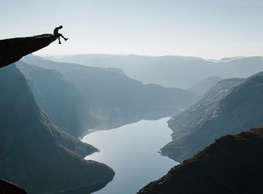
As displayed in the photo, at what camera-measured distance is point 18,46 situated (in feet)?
80.3

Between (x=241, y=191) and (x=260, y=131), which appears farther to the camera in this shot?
(x=260, y=131)

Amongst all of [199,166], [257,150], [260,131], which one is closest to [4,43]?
[199,166]

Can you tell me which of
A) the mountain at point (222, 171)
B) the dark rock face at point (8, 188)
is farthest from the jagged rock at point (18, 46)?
the mountain at point (222, 171)

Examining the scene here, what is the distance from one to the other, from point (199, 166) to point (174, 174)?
12.2m

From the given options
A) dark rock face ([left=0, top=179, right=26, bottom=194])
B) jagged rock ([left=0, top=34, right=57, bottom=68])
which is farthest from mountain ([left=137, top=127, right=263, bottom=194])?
dark rock face ([left=0, top=179, right=26, bottom=194])

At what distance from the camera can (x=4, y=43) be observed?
2339 cm

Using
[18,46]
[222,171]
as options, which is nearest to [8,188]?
[18,46]

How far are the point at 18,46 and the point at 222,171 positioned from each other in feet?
445

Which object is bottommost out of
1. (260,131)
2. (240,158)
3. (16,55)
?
(240,158)

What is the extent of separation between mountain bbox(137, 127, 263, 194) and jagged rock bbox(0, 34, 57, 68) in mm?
121762

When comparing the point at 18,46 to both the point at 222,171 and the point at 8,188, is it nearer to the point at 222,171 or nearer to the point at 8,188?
the point at 8,188

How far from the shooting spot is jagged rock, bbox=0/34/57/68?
23.6 m

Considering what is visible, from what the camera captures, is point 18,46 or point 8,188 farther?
point 18,46

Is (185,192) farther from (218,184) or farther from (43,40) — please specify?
(43,40)
